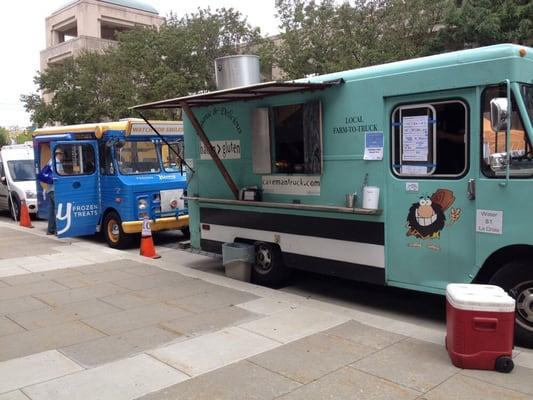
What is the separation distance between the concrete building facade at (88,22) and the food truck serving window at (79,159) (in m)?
44.0

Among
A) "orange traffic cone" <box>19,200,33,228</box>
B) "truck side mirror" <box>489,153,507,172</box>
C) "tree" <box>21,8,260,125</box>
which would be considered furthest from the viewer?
"tree" <box>21,8,260,125</box>

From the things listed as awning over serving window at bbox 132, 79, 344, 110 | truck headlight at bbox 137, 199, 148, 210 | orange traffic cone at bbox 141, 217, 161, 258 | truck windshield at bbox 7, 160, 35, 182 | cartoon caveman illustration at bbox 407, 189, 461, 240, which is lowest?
orange traffic cone at bbox 141, 217, 161, 258

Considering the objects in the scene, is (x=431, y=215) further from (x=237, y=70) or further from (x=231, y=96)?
(x=237, y=70)

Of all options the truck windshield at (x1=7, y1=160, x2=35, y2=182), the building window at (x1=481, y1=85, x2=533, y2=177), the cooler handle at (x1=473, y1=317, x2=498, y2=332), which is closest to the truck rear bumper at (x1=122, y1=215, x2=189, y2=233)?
the building window at (x1=481, y1=85, x2=533, y2=177)

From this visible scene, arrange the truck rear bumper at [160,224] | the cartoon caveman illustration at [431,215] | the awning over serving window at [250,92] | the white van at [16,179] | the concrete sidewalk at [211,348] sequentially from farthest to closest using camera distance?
the white van at [16,179] → the truck rear bumper at [160,224] → the awning over serving window at [250,92] → the cartoon caveman illustration at [431,215] → the concrete sidewalk at [211,348]

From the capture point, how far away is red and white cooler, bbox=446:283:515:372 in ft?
13.8

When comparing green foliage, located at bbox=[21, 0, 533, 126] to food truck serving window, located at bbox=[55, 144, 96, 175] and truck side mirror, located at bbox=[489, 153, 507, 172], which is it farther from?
truck side mirror, located at bbox=[489, 153, 507, 172]

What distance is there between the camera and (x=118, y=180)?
10.6 metres

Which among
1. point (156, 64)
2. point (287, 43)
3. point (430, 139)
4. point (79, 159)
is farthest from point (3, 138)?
point (430, 139)

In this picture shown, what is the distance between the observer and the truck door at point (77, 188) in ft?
35.1

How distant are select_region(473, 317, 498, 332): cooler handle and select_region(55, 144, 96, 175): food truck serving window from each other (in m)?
8.73

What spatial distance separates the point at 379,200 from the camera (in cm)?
580

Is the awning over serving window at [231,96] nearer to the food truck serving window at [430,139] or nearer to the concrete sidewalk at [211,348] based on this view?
the food truck serving window at [430,139]

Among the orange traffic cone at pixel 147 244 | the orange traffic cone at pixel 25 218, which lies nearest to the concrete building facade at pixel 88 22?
the orange traffic cone at pixel 25 218
